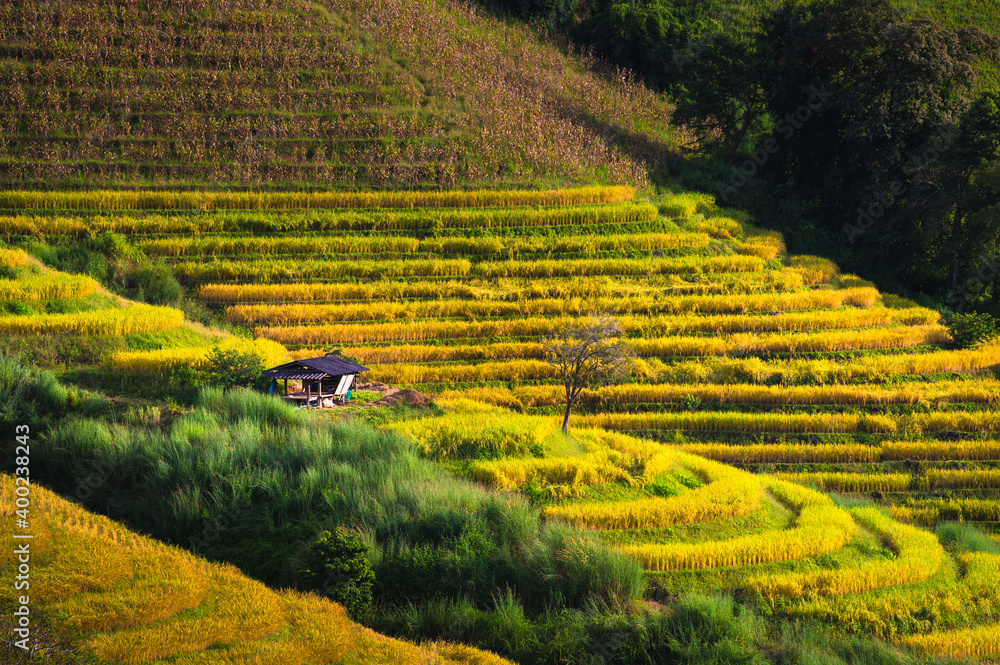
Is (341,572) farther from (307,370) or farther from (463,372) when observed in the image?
(463,372)

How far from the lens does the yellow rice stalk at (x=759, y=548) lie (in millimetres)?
13766

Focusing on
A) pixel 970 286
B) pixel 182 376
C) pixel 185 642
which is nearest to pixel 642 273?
pixel 970 286

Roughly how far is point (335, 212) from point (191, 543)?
20303 millimetres

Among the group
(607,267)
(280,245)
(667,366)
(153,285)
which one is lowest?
(153,285)

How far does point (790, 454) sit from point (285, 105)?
26.9 m

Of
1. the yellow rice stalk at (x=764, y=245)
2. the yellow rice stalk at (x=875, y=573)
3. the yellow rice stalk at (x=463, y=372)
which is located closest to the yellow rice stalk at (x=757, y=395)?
the yellow rice stalk at (x=463, y=372)

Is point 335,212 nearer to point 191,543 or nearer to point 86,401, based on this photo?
point 86,401

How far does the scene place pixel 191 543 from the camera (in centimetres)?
1315

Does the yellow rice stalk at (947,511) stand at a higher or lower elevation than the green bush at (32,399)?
higher

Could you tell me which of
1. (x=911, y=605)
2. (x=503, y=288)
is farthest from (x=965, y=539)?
(x=503, y=288)

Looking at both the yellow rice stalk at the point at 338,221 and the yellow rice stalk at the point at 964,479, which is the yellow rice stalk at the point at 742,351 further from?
the yellow rice stalk at the point at 338,221

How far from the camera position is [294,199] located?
31.7 meters

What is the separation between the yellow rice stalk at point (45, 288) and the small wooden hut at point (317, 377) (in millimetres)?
8323

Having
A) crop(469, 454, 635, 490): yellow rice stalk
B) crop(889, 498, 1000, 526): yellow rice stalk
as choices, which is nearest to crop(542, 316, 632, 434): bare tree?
crop(469, 454, 635, 490): yellow rice stalk
